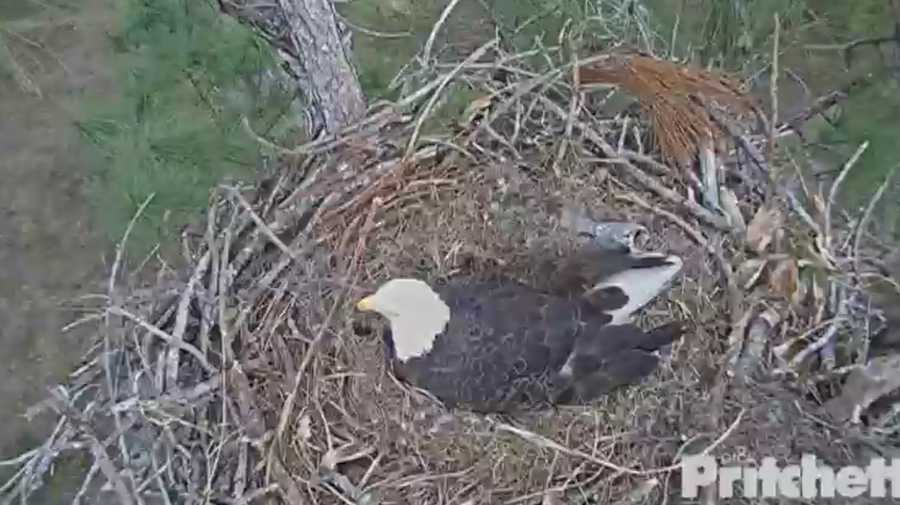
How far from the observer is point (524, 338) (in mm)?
1434

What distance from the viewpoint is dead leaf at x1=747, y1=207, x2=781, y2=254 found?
1.40m

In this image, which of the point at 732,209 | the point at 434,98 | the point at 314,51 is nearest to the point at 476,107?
the point at 434,98

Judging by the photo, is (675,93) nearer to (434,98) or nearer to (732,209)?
(732,209)

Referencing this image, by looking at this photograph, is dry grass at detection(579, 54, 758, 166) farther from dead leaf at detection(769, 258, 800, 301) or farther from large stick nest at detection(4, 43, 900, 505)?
dead leaf at detection(769, 258, 800, 301)

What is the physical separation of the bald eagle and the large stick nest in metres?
0.03

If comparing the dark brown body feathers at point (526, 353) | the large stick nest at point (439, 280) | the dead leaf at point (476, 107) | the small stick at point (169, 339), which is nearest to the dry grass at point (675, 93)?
the large stick nest at point (439, 280)

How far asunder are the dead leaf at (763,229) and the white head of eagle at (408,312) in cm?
37

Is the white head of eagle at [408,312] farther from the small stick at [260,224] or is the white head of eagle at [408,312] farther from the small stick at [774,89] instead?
the small stick at [774,89]

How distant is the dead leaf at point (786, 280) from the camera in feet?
4.46

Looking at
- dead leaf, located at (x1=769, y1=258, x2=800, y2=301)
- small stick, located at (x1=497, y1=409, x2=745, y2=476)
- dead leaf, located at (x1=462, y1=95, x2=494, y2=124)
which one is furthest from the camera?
dead leaf, located at (x1=462, y1=95, x2=494, y2=124)

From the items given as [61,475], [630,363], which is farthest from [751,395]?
[61,475]

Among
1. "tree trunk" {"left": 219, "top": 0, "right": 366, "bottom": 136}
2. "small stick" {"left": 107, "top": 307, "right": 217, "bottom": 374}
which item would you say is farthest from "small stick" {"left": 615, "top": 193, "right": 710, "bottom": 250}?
"small stick" {"left": 107, "top": 307, "right": 217, "bottom": 374}

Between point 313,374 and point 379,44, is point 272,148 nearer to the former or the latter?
point 313,374

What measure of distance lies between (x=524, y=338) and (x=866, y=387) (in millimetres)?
383
